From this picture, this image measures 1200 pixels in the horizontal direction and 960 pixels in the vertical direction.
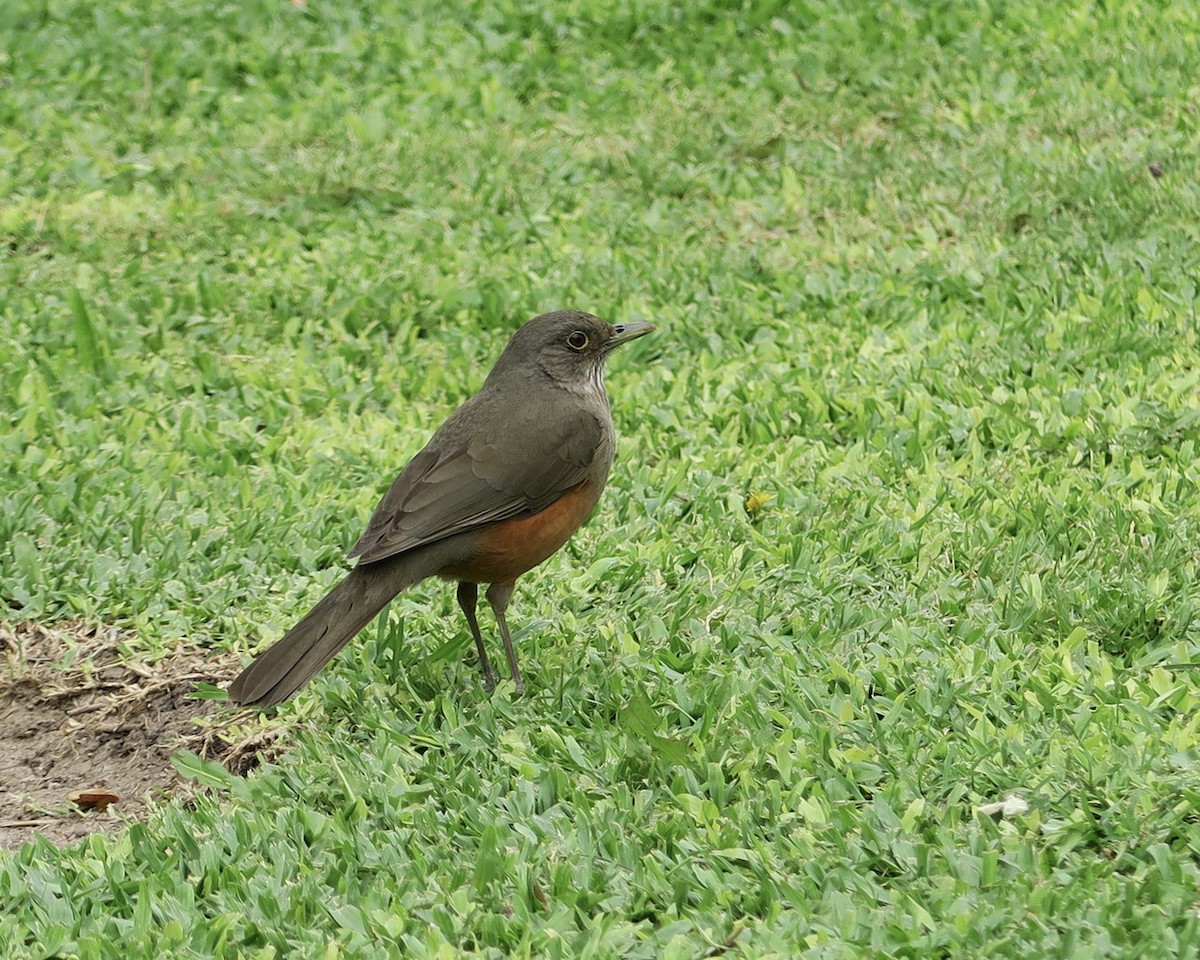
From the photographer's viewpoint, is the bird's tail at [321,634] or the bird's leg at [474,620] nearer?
the bird's tail at [321,634]

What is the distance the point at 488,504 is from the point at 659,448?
6.23 ft

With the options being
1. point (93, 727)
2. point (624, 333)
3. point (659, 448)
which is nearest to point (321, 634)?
point (93, 727)

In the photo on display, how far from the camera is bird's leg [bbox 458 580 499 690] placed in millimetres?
5582

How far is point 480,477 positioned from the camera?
216 inches

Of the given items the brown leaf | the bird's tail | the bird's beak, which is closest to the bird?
the bird's tail

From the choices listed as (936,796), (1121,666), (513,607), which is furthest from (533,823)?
(1121,666)

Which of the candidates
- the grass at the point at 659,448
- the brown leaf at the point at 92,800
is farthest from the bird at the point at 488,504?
the brown leaf at the point at 92,800

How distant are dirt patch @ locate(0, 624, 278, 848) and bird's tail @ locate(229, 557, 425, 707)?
0.52m

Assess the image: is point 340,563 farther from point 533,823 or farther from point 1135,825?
point 1135,825

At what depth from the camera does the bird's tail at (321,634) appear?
16.1 feet

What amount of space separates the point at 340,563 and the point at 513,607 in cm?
77

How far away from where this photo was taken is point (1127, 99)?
32.1 feet

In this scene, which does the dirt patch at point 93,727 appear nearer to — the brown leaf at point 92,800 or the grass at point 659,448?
the brown leaf at point 92,800

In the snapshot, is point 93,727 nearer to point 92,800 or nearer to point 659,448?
point 92,800
